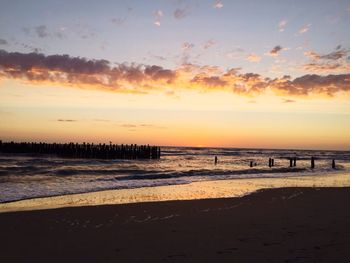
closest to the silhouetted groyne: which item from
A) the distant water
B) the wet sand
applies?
the distant water

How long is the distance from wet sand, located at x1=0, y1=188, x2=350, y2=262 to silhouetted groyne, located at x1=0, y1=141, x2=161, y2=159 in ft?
153

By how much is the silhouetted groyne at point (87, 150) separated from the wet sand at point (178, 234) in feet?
153

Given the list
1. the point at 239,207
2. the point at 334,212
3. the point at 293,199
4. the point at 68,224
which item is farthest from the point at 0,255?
the point at 293,199

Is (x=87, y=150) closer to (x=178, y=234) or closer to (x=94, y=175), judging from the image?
(x=94, y=175)

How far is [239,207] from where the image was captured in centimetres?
1215

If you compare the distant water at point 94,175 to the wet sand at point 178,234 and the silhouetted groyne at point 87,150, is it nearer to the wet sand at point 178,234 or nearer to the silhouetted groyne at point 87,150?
the wet sand at point 178,234

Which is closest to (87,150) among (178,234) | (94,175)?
(94,175)

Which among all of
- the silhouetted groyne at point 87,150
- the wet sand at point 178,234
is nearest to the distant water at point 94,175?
the wet sand at point 178,234

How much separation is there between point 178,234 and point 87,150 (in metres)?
52.0

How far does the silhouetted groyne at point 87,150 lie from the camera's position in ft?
190

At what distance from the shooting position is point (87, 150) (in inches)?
2295

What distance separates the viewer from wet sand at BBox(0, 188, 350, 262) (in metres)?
6.34

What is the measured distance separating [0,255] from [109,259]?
1908 mm

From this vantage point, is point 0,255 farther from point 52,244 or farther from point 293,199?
point 293,199
